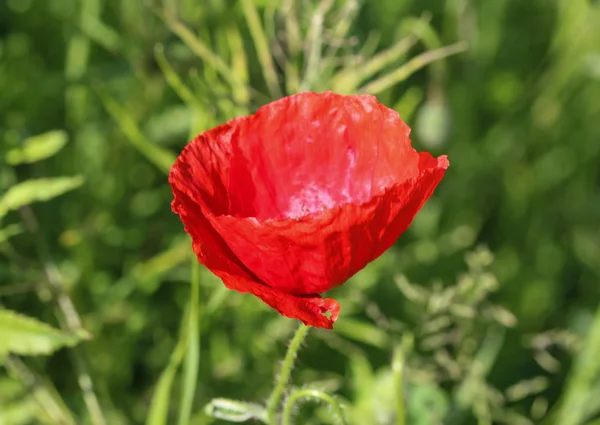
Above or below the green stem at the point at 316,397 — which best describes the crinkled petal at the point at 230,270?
above

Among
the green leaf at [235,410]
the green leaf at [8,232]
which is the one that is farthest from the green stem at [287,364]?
the green leaf at [8,232]

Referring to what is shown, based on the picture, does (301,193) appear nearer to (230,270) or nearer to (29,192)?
(230,270)

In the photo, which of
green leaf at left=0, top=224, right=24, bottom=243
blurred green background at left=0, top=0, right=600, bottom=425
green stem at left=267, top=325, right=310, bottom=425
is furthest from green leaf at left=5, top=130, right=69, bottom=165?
green stem at left=267, top=325, right=310, bottom=425

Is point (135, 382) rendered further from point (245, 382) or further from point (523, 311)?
point (523, 311)

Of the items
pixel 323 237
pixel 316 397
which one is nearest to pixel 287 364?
pixel 316 397

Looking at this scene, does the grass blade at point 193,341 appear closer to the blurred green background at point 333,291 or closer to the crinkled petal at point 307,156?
the blurred green background at point 333,291

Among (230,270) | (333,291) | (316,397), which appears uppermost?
(230,270)

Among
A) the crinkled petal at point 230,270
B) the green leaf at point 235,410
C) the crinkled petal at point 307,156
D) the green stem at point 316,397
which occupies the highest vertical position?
the crinkled petal at point 307,156

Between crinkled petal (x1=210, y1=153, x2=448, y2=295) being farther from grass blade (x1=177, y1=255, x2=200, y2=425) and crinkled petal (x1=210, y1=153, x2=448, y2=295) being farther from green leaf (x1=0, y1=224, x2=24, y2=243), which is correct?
green leaf (x1=0, y1=224, x2=24, y2=243)
